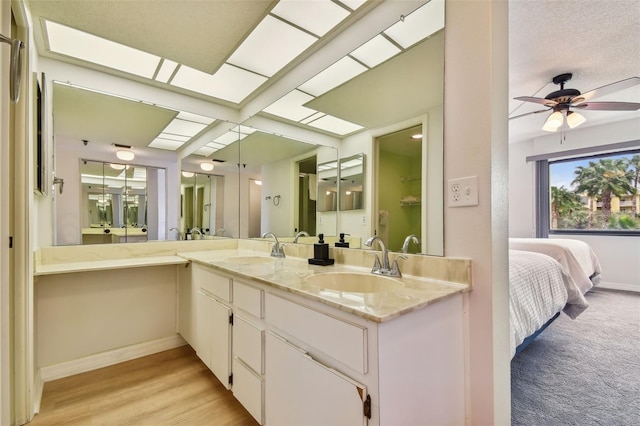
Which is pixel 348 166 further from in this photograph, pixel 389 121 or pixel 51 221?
pixel 51 221

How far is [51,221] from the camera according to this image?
2061 mm

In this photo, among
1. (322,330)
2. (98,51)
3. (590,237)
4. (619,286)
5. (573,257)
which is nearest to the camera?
(322,330)

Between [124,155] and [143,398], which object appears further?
[124,155]

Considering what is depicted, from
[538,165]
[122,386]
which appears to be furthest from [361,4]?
[538,165]

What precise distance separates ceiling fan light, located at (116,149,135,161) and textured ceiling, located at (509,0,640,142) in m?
3.18

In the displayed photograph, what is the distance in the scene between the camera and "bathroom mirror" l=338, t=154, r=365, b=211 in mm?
1831

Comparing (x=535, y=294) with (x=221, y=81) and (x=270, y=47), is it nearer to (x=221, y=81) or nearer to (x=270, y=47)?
(x=270, y=47)

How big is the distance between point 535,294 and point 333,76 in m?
2.14

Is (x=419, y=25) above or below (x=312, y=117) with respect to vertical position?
above

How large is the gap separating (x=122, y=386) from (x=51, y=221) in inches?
51.1

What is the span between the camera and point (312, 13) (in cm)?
176

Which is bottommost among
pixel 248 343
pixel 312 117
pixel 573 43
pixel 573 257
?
pixel 248 343

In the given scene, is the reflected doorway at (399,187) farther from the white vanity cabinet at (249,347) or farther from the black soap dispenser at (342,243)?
the white vanity cabinet at (249,347)

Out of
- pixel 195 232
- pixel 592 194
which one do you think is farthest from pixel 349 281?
pixel 592 194
